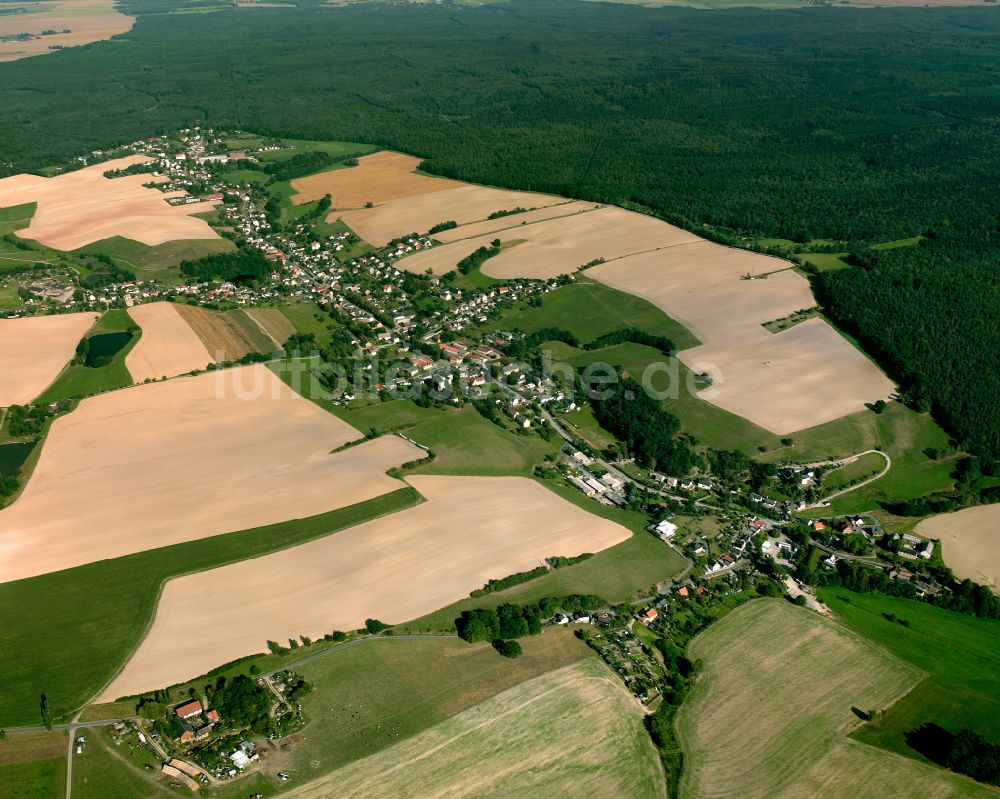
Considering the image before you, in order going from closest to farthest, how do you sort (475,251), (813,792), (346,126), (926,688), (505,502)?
(813,792) < (926,688) < (505,502) < (475,251) < (346,126)

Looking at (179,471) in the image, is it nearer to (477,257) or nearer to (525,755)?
(525,755)

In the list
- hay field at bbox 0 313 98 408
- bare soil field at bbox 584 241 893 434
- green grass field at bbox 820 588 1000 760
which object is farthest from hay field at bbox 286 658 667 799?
hay field at bbox 0 313 98 408

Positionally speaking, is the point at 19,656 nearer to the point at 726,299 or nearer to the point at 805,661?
the point at 805,661

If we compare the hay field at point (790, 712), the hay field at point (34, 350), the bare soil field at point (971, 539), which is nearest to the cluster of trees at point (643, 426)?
the hay field at point (790, 712)

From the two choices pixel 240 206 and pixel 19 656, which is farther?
pixel 240 206

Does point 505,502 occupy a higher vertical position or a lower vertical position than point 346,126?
lower

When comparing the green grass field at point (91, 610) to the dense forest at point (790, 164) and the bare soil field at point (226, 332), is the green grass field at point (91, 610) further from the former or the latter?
the dense forest at point (790, 164)

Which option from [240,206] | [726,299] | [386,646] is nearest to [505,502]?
[386,646]
